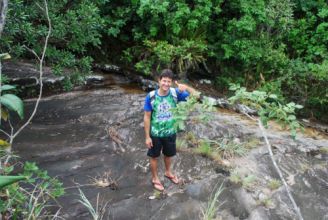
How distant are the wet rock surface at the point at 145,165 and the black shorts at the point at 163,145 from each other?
0.52 m

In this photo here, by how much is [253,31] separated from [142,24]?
2509 mm

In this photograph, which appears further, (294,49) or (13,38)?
(294,49)

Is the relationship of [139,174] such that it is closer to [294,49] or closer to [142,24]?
[142,24]

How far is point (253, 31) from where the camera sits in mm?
9320

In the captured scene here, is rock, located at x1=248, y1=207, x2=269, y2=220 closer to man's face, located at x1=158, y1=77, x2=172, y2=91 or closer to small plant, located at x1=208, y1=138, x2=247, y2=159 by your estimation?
small plant, located at x1=208, y1=138, x2=247, y2=159

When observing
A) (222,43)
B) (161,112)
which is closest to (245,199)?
(161,112)

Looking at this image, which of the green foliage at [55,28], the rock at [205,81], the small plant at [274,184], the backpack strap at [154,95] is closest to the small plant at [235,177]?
the small plant at [274,184]

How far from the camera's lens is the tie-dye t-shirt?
4.69 m

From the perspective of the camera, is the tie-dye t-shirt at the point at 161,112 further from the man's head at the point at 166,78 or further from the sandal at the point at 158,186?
the sandal at the point at 158,186

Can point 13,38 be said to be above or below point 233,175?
above

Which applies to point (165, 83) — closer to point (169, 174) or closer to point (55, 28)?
point (169, 174)

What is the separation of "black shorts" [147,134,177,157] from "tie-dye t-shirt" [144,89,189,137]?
0.08m

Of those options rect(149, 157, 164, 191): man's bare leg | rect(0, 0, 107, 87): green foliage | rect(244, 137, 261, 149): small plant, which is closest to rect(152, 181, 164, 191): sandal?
rect(149, 157, 164, 191): man's bare leg

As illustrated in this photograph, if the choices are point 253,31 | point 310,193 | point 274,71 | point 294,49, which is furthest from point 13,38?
point 294,49
